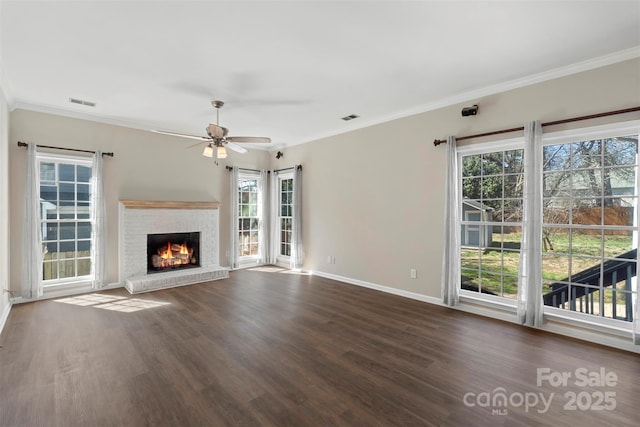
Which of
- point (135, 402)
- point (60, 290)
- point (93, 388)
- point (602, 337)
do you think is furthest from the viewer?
point (60, 290)

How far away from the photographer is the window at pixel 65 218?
4.68 metres

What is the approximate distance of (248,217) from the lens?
23.5ft

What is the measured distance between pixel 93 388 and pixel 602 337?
474 centimetres

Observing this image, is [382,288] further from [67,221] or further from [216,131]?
[67,221]

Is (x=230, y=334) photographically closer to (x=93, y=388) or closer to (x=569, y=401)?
(x=93, y=388)

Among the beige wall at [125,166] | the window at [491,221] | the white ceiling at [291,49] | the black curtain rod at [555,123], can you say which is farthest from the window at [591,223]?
the beige wall at [125,166]

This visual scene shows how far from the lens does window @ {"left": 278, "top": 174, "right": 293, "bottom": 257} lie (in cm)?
707

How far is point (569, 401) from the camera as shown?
2189mm

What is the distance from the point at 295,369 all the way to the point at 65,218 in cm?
469

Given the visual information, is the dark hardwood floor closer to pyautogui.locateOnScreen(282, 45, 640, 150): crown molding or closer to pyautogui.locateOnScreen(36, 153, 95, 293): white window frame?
pyautogui.locateOnScreen(36, 153, 95, 293): white window frame

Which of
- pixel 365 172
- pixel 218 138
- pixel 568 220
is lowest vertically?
pixel 568 220

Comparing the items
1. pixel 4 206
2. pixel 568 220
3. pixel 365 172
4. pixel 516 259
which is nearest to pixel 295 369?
pixel 516 259

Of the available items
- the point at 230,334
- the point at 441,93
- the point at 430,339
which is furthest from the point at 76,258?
the point at 441,93

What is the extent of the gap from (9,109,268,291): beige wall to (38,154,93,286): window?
286 millimetres
